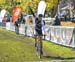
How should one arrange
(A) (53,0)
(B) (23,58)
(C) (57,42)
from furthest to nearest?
(A) (53,0)
(C) (57,42)
(B) (23,58)

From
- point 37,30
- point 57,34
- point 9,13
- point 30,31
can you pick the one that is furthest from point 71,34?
point 9,13

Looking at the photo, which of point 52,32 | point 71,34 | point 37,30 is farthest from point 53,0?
point 37,30

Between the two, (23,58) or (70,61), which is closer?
(70,61)

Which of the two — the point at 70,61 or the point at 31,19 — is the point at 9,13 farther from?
the point at 70,61

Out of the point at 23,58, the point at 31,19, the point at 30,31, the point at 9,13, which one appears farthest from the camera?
the point at 9,13

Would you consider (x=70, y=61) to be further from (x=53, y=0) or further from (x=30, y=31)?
(x=53, y=0)

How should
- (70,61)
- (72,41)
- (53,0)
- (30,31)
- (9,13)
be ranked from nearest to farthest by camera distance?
Result: (70,61) < (72,41) < (30,31) < (53,0) < (9,13)

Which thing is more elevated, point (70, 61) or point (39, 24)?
point (39, 24)

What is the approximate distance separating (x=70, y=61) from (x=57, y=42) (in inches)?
397

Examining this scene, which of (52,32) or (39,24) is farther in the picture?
(52,32)

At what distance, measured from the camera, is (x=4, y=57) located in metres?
16.8

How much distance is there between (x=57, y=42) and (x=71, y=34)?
3.17 m

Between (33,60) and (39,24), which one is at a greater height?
(39,24)

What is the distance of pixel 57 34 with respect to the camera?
988 inches
